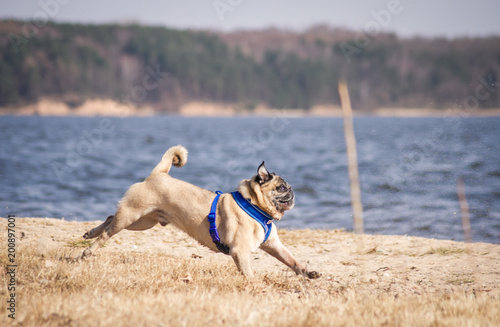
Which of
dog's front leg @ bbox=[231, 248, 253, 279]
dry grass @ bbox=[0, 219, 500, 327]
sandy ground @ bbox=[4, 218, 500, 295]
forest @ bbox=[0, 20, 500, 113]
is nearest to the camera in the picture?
dry grass @ bbox=[0, 219, 500, 327]

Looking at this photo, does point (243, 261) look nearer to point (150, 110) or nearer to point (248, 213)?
point (248, 213)

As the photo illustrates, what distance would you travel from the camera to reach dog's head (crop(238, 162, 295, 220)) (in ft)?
20.6

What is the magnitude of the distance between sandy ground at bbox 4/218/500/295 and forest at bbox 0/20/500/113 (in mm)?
73099

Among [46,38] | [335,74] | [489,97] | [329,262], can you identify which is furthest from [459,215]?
[335,74]

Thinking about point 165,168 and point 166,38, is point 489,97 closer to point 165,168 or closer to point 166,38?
point 165,168

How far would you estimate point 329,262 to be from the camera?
769cm

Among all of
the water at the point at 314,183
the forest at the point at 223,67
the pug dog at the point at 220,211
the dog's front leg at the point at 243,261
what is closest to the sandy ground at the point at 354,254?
the pug dog at the point at 220,211

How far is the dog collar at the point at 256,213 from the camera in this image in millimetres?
6164

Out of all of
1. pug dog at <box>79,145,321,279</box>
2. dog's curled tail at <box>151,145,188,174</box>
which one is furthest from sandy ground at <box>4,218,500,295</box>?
dog's curled tail at <box>151,145,188,174</box>

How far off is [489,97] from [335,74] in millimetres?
64247

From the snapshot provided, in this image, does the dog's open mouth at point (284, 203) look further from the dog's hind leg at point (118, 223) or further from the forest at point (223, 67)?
the forest at point (223, 67)

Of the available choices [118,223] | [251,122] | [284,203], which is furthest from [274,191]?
[251,122]

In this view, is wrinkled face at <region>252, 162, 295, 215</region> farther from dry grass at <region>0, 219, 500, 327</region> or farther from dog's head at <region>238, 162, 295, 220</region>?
dry grass at <region>0, 219, 500, 327</region>

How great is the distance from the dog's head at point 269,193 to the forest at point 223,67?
248 ft
